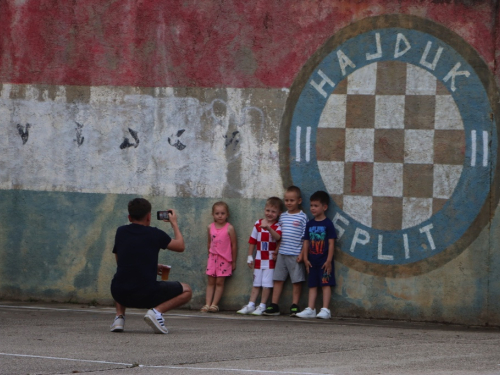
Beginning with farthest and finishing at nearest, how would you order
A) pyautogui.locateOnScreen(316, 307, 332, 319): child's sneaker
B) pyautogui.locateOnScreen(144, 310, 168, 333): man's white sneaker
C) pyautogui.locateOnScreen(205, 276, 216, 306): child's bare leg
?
pyautogui.locateOnScreen(205, 276, 216, 306): child's bare leg
pyautogui.locateOnScreen(316, 307, 332, 319): child's sneaker
pyautogui.locateOnScreen(144, 310, 168, 333): man's white sneaker

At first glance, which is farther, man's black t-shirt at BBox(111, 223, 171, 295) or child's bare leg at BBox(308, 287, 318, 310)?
child's bare leg at BBox(308, 287, 318, 310)

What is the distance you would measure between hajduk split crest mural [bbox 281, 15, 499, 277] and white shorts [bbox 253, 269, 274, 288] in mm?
887

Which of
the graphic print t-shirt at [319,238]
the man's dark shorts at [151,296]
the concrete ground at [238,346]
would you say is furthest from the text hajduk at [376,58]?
the man's dark shorts at [151,296]

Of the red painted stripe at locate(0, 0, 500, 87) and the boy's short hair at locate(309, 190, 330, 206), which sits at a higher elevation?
the red painted stripe at locate(0, 0, 500, 87)

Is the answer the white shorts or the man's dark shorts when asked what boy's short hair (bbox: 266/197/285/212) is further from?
the man's dark shorts

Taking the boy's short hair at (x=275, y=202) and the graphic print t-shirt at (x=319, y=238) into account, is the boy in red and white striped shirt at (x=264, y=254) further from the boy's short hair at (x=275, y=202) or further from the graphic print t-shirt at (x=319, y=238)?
the graphic print t-shirt at (x=319, y=238)

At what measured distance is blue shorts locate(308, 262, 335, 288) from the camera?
36.0 feet

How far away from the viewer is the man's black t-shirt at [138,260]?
857 centimetres

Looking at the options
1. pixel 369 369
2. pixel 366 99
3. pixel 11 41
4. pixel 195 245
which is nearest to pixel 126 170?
pixel 195 245

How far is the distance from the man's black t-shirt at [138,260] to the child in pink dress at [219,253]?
2.69 m

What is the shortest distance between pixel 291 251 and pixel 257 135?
1.43 meters

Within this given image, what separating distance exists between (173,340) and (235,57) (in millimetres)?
4447

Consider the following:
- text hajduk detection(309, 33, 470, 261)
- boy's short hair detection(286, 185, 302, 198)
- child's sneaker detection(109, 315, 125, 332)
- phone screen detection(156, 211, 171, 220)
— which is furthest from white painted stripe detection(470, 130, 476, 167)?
child's sneaker detection(109, 315, 125, 332)

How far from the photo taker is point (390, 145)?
35.9 feet
